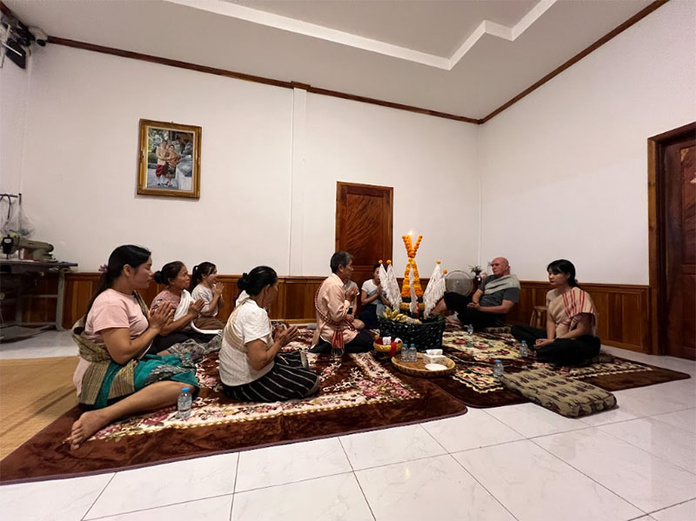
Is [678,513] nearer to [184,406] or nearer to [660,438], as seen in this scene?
[660,438]

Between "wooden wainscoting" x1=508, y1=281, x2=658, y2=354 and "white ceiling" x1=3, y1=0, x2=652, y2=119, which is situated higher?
"white ceiling" x1=3, y1=0, x2=652, y2=119

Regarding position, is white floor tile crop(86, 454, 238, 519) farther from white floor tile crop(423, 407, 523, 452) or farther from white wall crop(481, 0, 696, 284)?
white wall crop(481, 0, 696, 284)

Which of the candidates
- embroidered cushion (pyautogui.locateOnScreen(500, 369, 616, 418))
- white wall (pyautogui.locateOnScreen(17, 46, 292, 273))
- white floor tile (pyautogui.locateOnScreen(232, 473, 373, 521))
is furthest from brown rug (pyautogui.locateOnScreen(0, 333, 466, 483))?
white wall (pyautogui.locateOnScreen(17, 46, 292, 273))

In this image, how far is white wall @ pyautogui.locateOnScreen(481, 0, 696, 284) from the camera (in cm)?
301

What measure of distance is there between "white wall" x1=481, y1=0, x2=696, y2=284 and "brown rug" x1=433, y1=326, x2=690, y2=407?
4.06ft

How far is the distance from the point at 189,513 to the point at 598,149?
16.9 ft

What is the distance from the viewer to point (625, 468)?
125 centimetres

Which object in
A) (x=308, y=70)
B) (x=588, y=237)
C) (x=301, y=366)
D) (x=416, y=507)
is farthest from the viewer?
(x=308, y=70)

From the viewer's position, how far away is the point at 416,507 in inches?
40.5

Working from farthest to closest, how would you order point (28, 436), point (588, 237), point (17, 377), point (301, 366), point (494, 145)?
point (494, 145) → point (588, 237) → point (17, 377) → point (301, 366) → point (28, 436)

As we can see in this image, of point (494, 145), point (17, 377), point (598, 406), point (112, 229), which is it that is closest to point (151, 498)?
point (17, 377)

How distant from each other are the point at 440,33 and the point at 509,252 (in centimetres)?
348

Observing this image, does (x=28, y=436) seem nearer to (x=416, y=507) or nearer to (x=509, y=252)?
(x=416, y=507)

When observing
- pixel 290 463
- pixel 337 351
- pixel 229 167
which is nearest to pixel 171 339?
pixel 337 351
